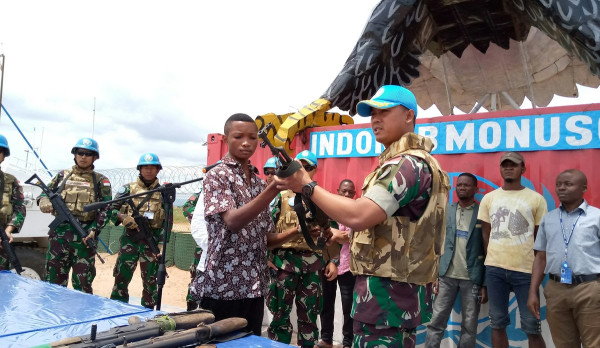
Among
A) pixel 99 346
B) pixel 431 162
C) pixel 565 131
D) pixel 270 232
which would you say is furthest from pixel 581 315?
pixel 99 346

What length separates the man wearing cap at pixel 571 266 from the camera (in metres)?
3.12

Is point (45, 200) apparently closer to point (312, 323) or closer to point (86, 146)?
point (86, 146)

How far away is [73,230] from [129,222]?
0.60m

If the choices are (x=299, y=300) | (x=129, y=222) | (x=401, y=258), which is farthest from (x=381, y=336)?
(x=129, y=222)

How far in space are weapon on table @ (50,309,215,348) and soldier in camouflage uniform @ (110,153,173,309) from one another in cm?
314

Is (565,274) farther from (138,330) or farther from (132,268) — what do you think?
(132,268)

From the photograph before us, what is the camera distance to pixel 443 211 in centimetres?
202

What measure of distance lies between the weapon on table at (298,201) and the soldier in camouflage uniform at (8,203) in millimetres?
4322

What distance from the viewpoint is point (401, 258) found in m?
1.90

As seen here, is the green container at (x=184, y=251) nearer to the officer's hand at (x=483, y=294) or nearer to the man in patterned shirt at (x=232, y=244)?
the officer's hand at (x=483, y=294)

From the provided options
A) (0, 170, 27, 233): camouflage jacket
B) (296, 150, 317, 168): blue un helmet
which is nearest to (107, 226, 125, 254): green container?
(0, 170, 27, 233): camouflage jacket

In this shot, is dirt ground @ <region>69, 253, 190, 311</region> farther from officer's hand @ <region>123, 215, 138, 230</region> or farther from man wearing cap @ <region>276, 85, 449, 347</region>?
man wearing cap @ <region>276, 85, 449, 347</region>

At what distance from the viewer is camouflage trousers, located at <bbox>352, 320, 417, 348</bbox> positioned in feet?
6.31

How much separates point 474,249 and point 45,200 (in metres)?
4.76
